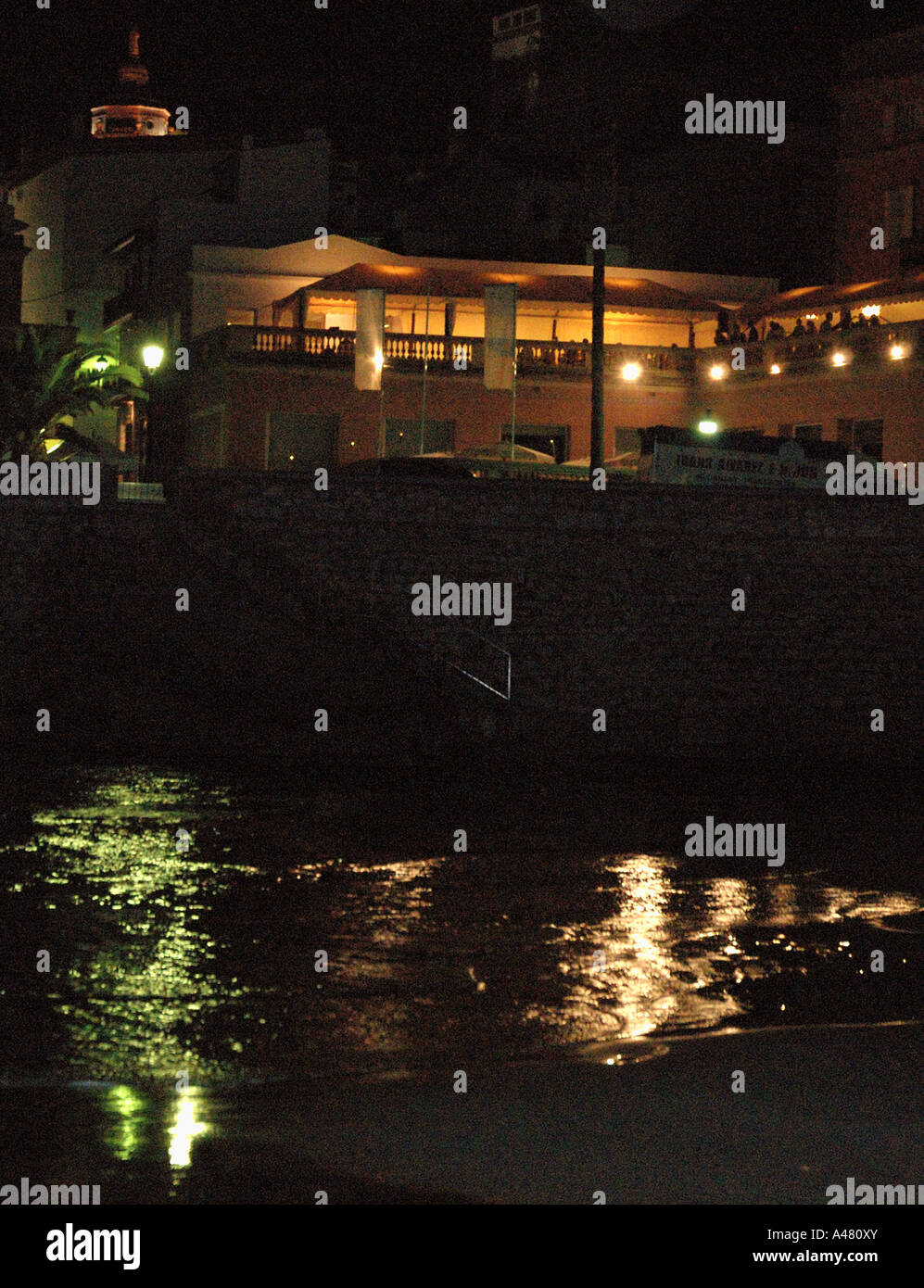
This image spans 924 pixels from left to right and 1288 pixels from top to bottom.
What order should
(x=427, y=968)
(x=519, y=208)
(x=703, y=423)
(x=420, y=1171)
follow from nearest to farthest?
1. (x=420, y=1171)
2. (x=427, y=968)
3. (x=703, y=423)
4. (x=519, y=208)

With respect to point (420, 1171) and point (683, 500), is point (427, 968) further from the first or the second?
point (683, 500)

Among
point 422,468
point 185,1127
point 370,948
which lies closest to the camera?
point 185,1127

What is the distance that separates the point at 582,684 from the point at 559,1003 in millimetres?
15316

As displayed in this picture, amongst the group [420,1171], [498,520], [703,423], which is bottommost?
[420,1171]

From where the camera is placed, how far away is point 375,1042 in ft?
35.9

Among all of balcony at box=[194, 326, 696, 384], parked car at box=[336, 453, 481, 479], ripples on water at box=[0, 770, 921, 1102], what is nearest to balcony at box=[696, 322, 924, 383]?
balcony at box=[194, 326, 696, 384]

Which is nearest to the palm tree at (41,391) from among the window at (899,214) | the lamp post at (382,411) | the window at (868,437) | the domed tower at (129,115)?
the lamp post at (382,411)

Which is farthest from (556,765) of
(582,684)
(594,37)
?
(594,37)

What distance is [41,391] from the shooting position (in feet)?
124

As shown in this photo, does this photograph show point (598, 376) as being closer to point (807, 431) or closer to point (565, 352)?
point (807, 431)

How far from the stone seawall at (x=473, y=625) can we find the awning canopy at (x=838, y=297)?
1390 cm

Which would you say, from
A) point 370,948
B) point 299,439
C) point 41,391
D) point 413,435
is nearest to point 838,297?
point 413,435

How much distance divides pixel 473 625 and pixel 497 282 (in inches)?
666

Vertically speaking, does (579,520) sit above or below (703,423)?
below
